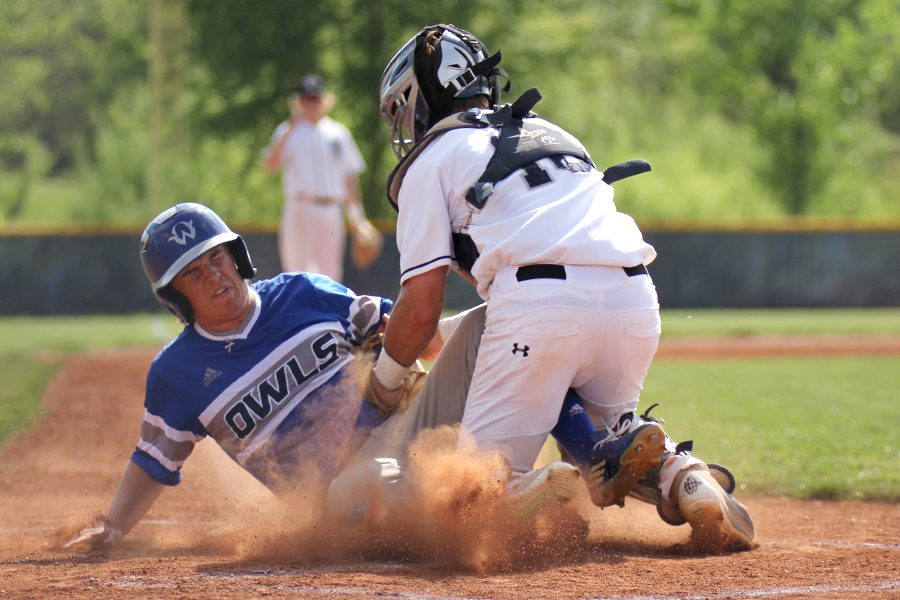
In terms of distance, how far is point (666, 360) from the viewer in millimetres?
12234

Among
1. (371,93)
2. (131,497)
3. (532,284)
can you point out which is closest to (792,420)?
(532,284)

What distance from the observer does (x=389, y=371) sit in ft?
14.0

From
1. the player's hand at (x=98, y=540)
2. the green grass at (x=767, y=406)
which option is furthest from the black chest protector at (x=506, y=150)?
the green grass at (x=767, y=406)

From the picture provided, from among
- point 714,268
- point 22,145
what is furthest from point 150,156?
point 714,268

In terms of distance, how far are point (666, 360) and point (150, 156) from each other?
11.2 metres

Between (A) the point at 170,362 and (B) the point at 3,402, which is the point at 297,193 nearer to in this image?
(B) the point at 3,402

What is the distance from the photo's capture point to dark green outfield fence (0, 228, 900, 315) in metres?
17.1

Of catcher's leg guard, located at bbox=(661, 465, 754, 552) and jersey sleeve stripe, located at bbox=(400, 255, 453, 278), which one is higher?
jersey sleeve stripe, located at bbox=(400, 255, 453, 278)

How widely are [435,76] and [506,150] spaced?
0.47 metres

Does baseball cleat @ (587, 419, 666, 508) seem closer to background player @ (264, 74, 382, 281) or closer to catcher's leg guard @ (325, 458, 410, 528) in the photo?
catcher's leg guard @ (325, 458, 410, 528)

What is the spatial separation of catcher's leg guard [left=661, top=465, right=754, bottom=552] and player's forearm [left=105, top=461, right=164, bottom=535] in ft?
6.36

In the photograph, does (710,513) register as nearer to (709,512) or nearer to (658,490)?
(709,512)

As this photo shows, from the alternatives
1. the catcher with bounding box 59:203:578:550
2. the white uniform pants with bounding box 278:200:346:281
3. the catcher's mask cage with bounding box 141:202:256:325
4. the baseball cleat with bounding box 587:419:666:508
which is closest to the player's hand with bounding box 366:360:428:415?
the catcher with bounding box 59:203:578:550

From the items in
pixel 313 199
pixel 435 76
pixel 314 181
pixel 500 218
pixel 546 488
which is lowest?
pixel 313 199
